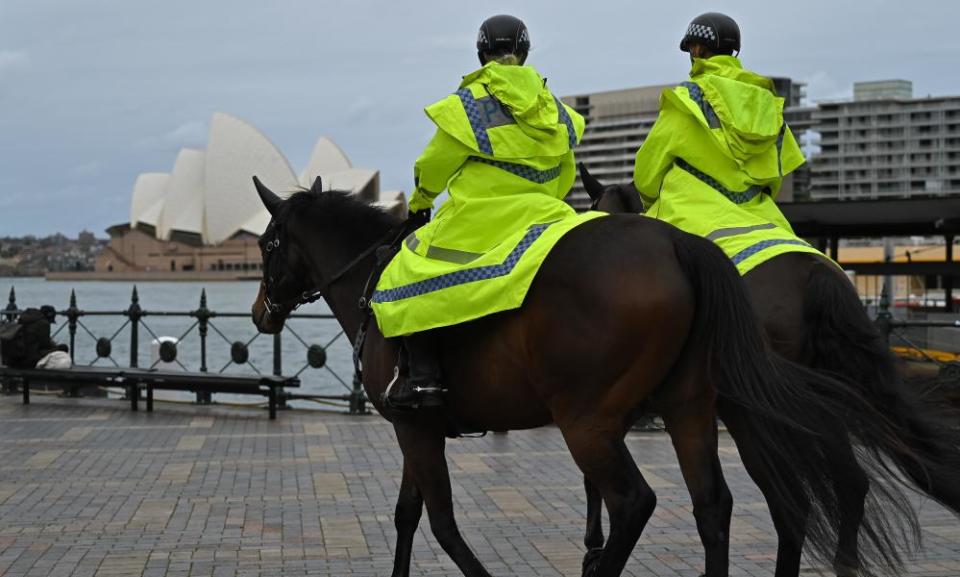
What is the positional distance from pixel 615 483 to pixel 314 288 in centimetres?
215

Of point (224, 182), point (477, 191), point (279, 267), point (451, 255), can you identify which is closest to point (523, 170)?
point (477, 191)

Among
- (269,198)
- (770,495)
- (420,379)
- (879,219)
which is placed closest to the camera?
(770,495)

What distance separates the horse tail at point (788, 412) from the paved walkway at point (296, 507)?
1541 millimetres

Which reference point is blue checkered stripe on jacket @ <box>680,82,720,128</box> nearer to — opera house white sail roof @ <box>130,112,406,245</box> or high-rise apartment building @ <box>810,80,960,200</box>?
opera house white sail roof @ <box>130,112,406,245</box>

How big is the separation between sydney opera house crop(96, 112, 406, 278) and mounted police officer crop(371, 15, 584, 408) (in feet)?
229

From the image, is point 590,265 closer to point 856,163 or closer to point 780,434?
point 780,434

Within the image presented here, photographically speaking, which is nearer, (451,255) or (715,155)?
(451,255)

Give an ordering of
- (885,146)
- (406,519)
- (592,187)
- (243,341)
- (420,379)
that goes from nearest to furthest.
Result: (420,379), (406,519), (592,187), (243,341), (885,146)

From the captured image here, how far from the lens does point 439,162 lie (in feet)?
16.6

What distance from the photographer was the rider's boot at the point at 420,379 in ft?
15.8

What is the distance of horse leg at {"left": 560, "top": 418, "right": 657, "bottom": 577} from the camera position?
436 cm

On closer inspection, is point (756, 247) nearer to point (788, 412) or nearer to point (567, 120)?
point (567, 120)

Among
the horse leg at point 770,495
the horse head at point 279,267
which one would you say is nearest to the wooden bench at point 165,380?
the horse head at point 279,267

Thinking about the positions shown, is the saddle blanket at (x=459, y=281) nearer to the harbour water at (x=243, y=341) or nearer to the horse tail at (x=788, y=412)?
the horse tail at (x=788, y=412)
